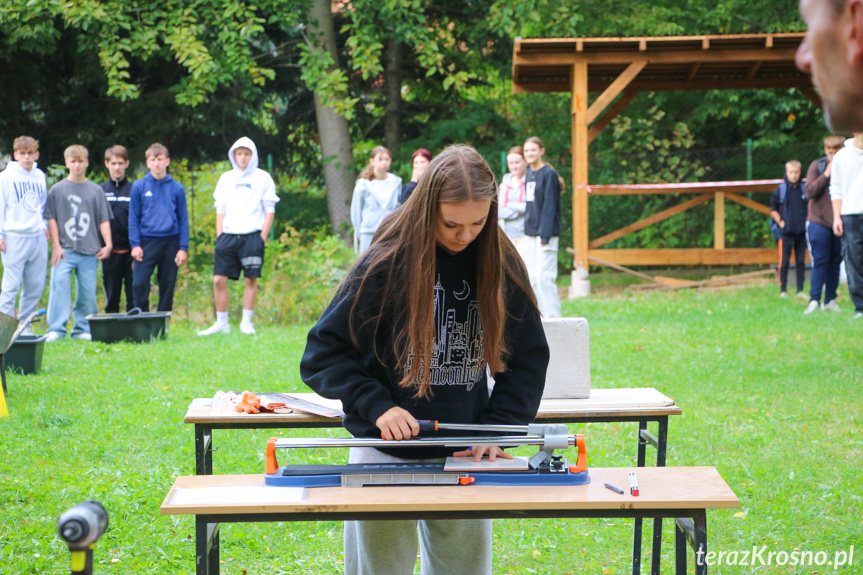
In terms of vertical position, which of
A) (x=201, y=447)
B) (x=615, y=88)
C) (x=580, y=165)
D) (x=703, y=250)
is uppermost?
(x=615, y=88)

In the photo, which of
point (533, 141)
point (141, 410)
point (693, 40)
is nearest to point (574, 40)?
point (693, 40)

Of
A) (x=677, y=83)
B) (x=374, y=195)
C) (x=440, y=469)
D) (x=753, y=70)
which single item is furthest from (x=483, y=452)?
(x=677, y=83)

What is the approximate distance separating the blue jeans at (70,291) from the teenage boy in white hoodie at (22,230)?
1.06 ft

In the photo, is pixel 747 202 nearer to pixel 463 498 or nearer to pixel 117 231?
pixel 117 231

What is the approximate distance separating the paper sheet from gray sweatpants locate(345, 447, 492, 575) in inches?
14.5

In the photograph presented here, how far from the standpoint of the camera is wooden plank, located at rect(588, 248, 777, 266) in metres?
16.2

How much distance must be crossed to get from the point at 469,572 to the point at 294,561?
1.43m

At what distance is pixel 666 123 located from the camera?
813 inches

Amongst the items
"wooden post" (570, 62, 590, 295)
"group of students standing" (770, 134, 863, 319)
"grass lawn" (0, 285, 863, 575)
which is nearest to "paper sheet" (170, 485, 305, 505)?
"grass lawn" (0, 285, 863, 575)

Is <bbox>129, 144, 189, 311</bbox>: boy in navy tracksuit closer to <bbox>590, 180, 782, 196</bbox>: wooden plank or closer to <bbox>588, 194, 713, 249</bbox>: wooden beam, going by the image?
<bbox>590, 180, 782, 196</bbox>: wooden plank

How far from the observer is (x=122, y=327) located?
9.75 m

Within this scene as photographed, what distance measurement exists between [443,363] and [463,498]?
0.55 metres

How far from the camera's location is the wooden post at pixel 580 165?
14305 millimetres

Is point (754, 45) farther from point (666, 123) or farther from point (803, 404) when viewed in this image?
point (803, 404)
